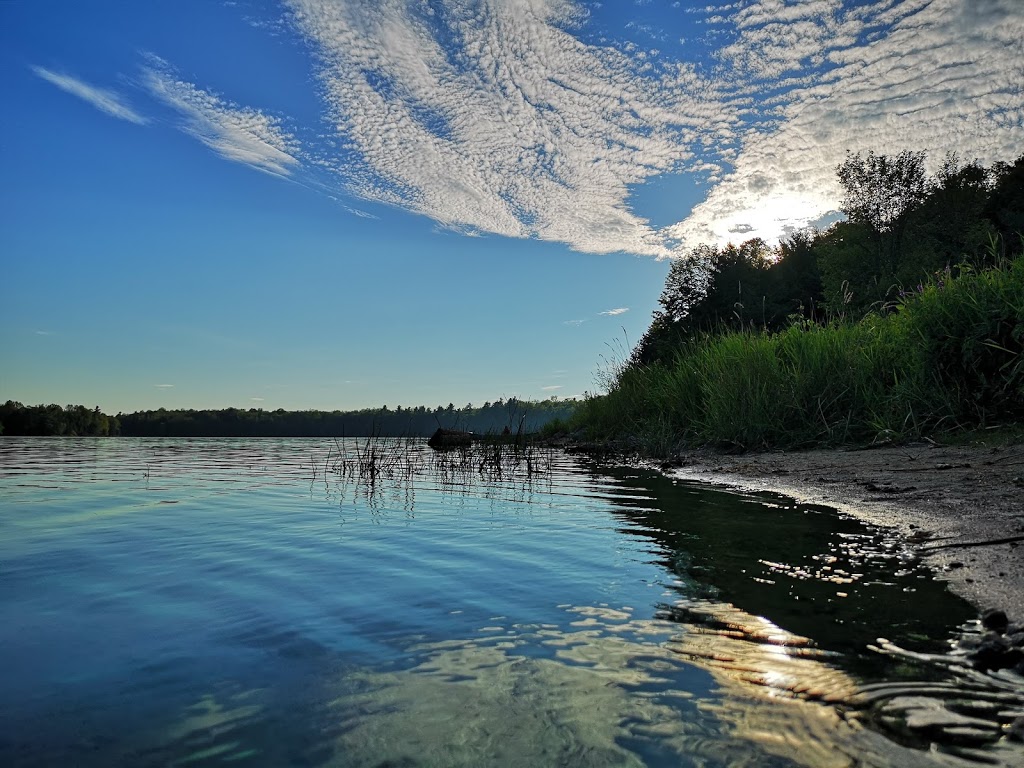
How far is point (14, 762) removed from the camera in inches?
63.8

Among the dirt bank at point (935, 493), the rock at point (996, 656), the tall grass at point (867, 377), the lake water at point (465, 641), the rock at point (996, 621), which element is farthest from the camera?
the tall grass at point (867, 377)

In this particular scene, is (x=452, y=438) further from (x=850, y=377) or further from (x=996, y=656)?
(x=996, y=656)

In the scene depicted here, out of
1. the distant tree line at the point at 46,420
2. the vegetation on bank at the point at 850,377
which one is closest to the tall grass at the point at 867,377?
the vegetation on bank at the point at 850,377

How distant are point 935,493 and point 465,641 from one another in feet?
16.0

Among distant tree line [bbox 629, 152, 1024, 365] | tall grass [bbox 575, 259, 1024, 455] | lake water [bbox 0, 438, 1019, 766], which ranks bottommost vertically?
lake water [bbox 0, 438, 1019, 766]

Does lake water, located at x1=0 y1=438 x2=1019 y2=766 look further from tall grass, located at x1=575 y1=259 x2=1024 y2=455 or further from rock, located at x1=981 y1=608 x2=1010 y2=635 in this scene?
tall grass, located at x1=575 y1=259 x2=1024 y2=455

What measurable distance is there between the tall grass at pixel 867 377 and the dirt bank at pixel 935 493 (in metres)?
1.00

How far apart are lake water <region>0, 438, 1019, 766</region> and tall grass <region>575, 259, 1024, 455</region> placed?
515cm

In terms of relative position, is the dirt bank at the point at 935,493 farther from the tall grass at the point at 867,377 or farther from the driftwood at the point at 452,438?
the driftwood at the point at 452,438

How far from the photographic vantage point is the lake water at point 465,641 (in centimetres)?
169

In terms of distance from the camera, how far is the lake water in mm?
Result: 1688

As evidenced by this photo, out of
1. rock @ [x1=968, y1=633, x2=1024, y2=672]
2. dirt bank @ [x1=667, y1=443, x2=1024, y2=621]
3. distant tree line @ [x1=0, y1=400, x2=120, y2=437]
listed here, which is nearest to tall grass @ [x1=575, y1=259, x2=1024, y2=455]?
dirt bank @ [x1=667, y1=443, x2=1024, y2=621]

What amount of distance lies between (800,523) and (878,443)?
18.1ft

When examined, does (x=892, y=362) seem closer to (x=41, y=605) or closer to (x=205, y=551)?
(x=205, y=551)
